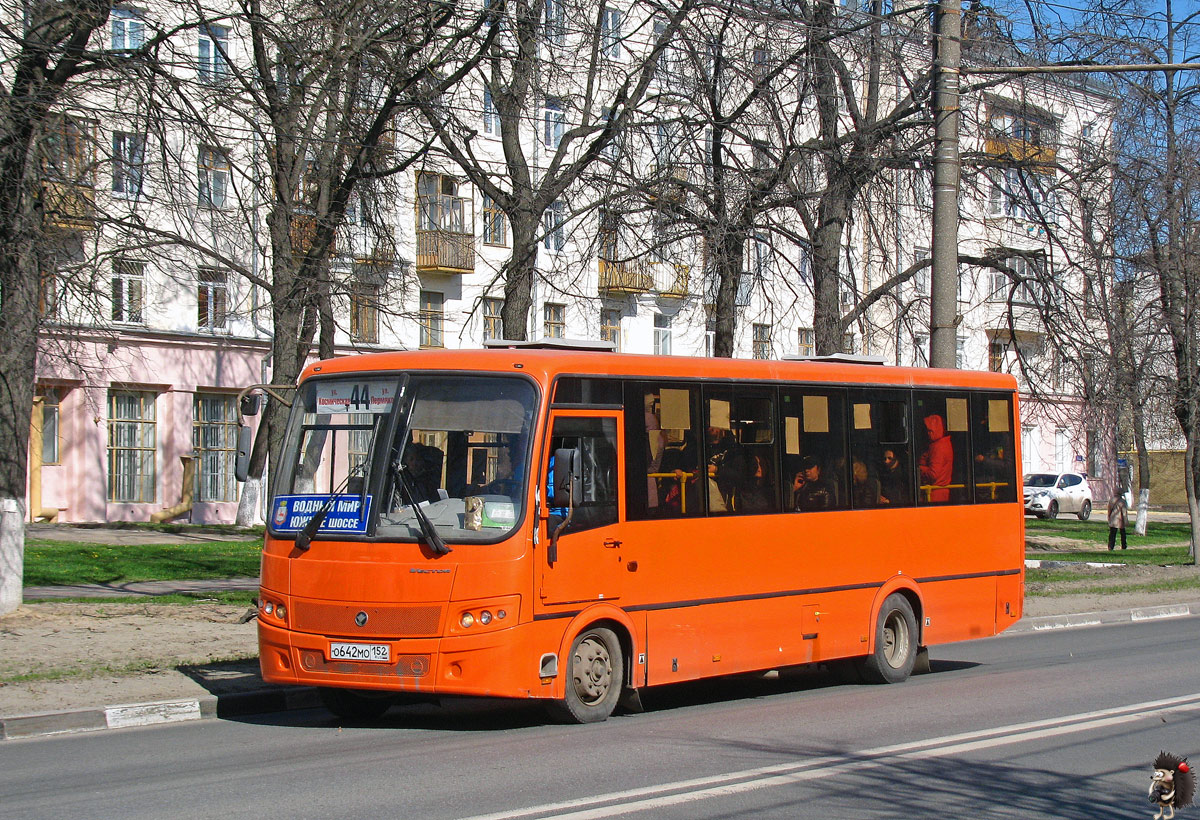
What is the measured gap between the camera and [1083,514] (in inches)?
2087

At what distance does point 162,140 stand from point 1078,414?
53.6 feet

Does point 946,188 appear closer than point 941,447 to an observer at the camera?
No

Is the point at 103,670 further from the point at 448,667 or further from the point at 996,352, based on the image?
the point at 996,352

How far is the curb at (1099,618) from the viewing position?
18.5 metres

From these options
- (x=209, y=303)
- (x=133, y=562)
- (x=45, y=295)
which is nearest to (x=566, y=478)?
(x=45, y=295)

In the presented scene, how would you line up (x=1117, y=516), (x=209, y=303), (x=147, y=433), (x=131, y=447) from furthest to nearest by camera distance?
(x=147, y=433) < (x=131, y=447) < (x=209, y=303) < (x=1117, y=516)

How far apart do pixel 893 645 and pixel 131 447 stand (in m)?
29.0

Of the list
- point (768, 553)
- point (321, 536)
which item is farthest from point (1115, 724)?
point (321, 536)

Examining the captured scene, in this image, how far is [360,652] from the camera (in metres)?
9.55

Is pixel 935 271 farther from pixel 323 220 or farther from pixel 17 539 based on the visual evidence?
pixel 17 539

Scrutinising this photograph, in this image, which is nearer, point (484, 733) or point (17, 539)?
point (484, 733)

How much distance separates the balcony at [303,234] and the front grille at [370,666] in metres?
7.67

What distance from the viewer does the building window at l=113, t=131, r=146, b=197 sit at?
538 inches

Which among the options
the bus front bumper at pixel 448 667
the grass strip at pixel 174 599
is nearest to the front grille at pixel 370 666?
the bus front bumper at pixel 448 667
